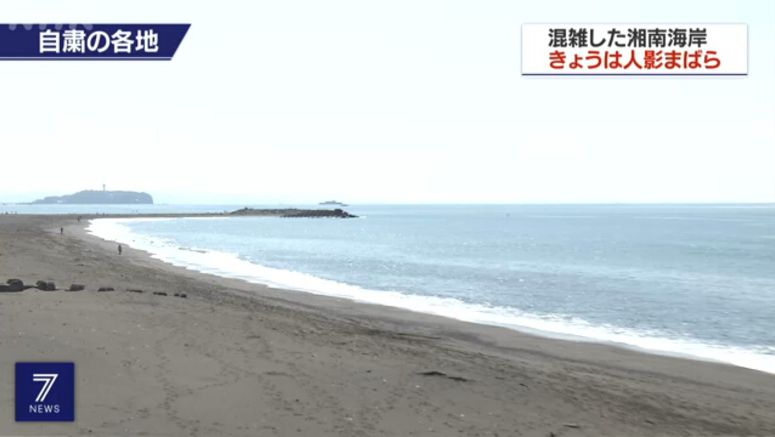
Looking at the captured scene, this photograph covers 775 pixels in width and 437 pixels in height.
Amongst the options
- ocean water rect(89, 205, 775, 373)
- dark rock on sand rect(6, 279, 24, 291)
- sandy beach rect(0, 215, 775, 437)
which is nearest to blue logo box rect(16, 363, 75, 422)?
sandy beach rect(0, 215, 775, 437)

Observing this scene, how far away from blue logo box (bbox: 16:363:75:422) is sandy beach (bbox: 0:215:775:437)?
0.17 metres

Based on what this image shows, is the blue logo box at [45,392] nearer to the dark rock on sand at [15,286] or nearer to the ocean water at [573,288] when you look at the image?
the dark rock on sand at [15,286]

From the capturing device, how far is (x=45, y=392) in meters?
9.20

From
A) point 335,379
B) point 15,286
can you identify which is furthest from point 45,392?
point 15,286

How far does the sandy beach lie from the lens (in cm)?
921

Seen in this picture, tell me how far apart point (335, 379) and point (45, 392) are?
5.06m

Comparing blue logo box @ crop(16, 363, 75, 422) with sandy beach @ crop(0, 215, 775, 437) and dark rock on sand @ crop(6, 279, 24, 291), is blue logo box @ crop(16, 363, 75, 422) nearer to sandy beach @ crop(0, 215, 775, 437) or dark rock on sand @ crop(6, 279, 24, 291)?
sandy beach @ crop(0, 215, 775, 437)

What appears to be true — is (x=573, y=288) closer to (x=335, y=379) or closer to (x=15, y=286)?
(x=335, y=379)

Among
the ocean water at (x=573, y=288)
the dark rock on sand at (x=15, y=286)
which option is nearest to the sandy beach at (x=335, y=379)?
the dark rock on sand at (x=15, y=286)

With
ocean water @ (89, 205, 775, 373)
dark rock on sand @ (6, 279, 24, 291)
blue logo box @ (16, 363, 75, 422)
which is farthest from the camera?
ocean water @ (89, 205, 775, 373)

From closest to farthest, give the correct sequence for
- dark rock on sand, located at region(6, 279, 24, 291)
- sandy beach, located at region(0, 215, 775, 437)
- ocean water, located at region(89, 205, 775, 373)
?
sandy beach, located at region(0, 215, 775, 437) → dark rock on sand, located at region(6, 279, 24, 291) → ocean water, located at region(89, 205, 775, 373)

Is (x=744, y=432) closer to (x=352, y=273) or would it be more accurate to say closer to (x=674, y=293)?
(x=674, y=293)

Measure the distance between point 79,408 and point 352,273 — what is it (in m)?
32.8

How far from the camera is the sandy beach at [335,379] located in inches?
363
